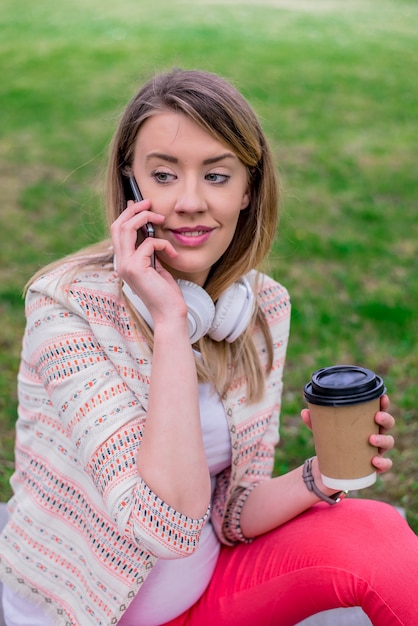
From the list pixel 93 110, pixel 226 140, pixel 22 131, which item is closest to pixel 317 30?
pixel 93 110

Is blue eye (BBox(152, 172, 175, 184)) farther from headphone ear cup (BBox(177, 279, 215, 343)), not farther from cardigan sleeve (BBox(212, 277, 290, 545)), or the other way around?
cardigan sleeve (BBox(212, 277, 290, 545))

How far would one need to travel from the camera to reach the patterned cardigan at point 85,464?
2084 mm

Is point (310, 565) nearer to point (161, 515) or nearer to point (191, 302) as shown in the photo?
point (161, 515)

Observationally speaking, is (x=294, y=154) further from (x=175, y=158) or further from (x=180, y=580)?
(x=180, y=580)

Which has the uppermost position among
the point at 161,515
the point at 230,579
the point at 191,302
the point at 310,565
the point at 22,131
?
the point at 191,302

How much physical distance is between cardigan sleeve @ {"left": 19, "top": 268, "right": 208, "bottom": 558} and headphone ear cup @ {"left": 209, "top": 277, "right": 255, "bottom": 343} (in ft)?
0.86

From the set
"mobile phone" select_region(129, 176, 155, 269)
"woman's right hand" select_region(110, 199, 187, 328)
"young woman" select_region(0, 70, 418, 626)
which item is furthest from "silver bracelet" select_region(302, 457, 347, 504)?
"mobile phone" select_region(129, 176, 155, 269)

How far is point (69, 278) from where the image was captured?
91.6 inches

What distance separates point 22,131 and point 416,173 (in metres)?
4.11

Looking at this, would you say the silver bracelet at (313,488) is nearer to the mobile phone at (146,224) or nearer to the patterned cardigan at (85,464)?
the patterned cardigan at (85,464)

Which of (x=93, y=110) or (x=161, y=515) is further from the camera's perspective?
(x=93, y=110)

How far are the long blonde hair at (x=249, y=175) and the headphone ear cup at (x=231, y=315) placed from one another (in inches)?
2.2

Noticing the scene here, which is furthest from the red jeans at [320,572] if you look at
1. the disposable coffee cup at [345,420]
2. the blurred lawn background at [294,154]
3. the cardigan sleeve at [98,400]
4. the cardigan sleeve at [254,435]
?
the blurred lawn background at [294,154]

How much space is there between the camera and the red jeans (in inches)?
87.6
